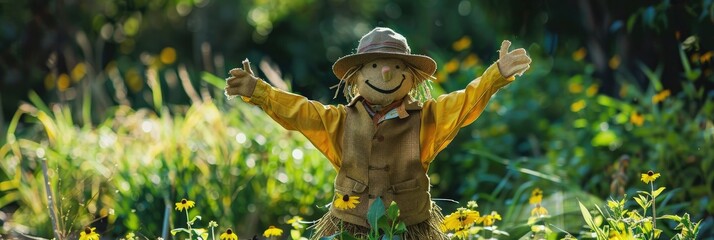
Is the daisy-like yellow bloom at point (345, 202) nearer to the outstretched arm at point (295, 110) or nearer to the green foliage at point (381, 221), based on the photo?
the green foliage at point (381, 221)

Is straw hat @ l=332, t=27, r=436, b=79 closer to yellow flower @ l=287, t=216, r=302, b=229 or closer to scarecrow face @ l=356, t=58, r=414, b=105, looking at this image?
scarecrow face @ l=356, t=58, r=414, b=105

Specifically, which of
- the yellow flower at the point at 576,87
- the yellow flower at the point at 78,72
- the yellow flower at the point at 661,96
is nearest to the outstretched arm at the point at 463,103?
the yellow flower at the point at 661,96

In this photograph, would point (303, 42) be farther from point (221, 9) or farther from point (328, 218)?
point (328, 218)

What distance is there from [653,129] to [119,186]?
7.97 ft

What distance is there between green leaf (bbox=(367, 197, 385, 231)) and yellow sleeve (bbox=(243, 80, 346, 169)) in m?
0.35

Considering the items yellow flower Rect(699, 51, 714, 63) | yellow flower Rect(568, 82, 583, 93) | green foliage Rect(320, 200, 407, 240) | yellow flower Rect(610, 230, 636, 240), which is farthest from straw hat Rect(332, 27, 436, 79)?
yellow flower Rect(568, 82, 583, 93)

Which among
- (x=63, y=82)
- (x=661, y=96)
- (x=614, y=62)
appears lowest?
(x=661, y=96)

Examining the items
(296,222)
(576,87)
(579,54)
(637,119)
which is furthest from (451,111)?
(579,54)

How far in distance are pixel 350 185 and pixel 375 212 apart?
0.77 feet

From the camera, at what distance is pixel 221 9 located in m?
9.66

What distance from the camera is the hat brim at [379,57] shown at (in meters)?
Result: 3.08

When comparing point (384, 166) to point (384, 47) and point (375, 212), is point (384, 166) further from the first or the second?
point (384, 47)

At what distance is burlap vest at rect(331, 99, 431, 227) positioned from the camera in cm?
304

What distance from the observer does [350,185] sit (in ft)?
10.1
